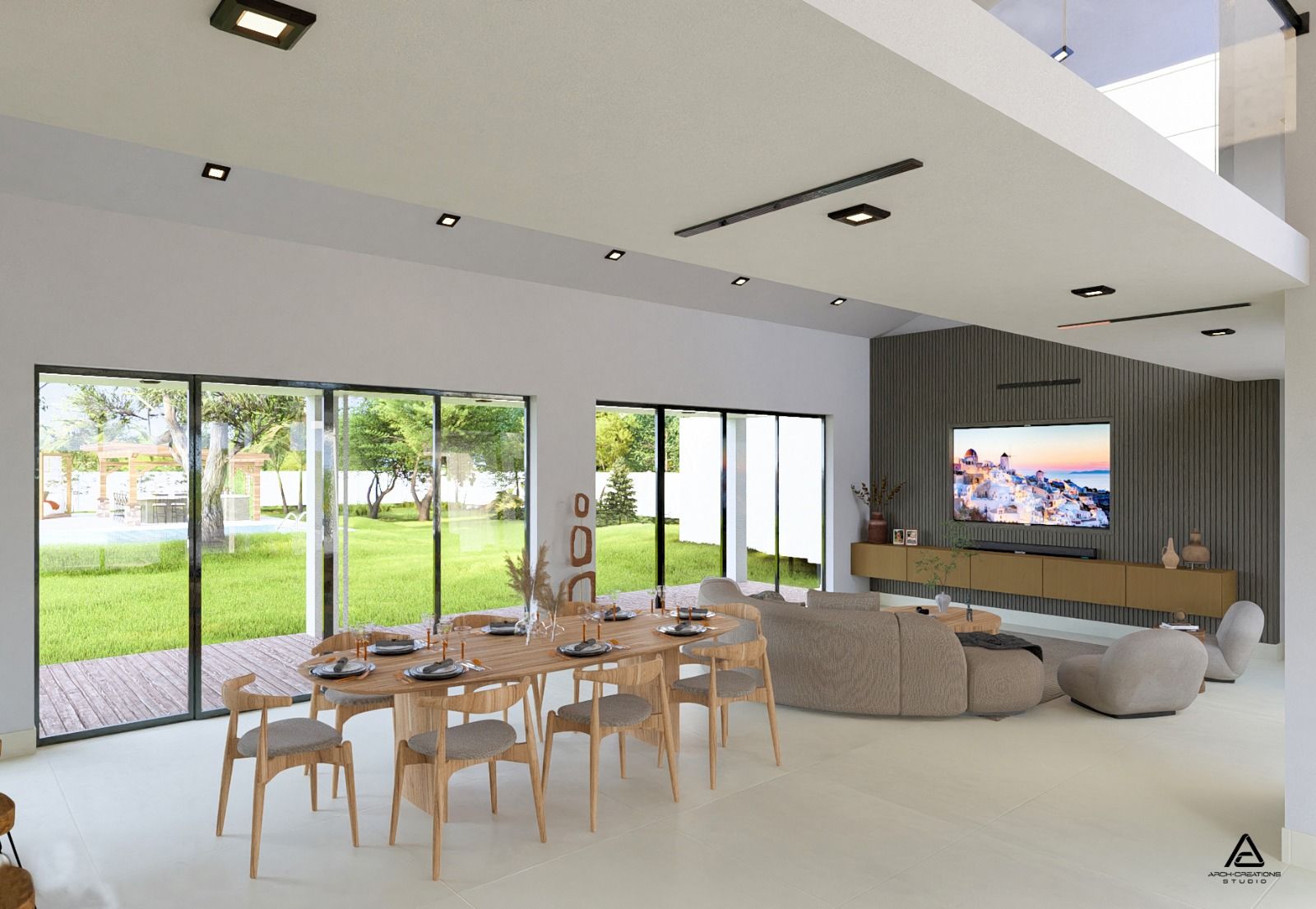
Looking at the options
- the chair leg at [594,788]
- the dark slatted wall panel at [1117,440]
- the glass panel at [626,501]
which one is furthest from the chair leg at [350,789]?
the dark slatted wall panel at [1117,440]

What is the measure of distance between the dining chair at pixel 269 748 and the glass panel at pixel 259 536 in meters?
2.27

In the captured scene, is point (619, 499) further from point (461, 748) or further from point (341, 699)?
point (461, 748)

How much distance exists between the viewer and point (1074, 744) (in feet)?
17.1

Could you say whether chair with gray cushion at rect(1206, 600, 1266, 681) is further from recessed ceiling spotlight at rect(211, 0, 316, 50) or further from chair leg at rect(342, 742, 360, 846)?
recessed ceiling spotlight at rect(211, 0, 316, 50)

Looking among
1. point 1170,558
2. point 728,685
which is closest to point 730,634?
point 728,685

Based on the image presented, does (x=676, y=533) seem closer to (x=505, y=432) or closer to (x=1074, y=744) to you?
(x=505, y=432)

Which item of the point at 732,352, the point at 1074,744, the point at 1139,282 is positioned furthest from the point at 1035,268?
the point at 732,352

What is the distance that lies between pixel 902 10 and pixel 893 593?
30.3ft

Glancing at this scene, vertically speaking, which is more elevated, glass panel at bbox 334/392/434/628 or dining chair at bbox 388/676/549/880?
glass panel at bbox 334/392/434/628

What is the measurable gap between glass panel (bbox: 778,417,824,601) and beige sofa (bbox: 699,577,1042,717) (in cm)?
395

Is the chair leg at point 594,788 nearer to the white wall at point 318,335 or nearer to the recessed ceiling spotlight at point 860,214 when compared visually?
the recessed ceiling spotlight at point 860,214

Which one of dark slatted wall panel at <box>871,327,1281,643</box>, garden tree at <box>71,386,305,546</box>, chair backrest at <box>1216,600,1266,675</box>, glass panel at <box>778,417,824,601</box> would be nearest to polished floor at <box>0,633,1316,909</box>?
chair backrest at <box>1216,600,1266,675</box>

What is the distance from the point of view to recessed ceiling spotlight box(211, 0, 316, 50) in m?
1.61

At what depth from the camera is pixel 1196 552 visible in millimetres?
7832
